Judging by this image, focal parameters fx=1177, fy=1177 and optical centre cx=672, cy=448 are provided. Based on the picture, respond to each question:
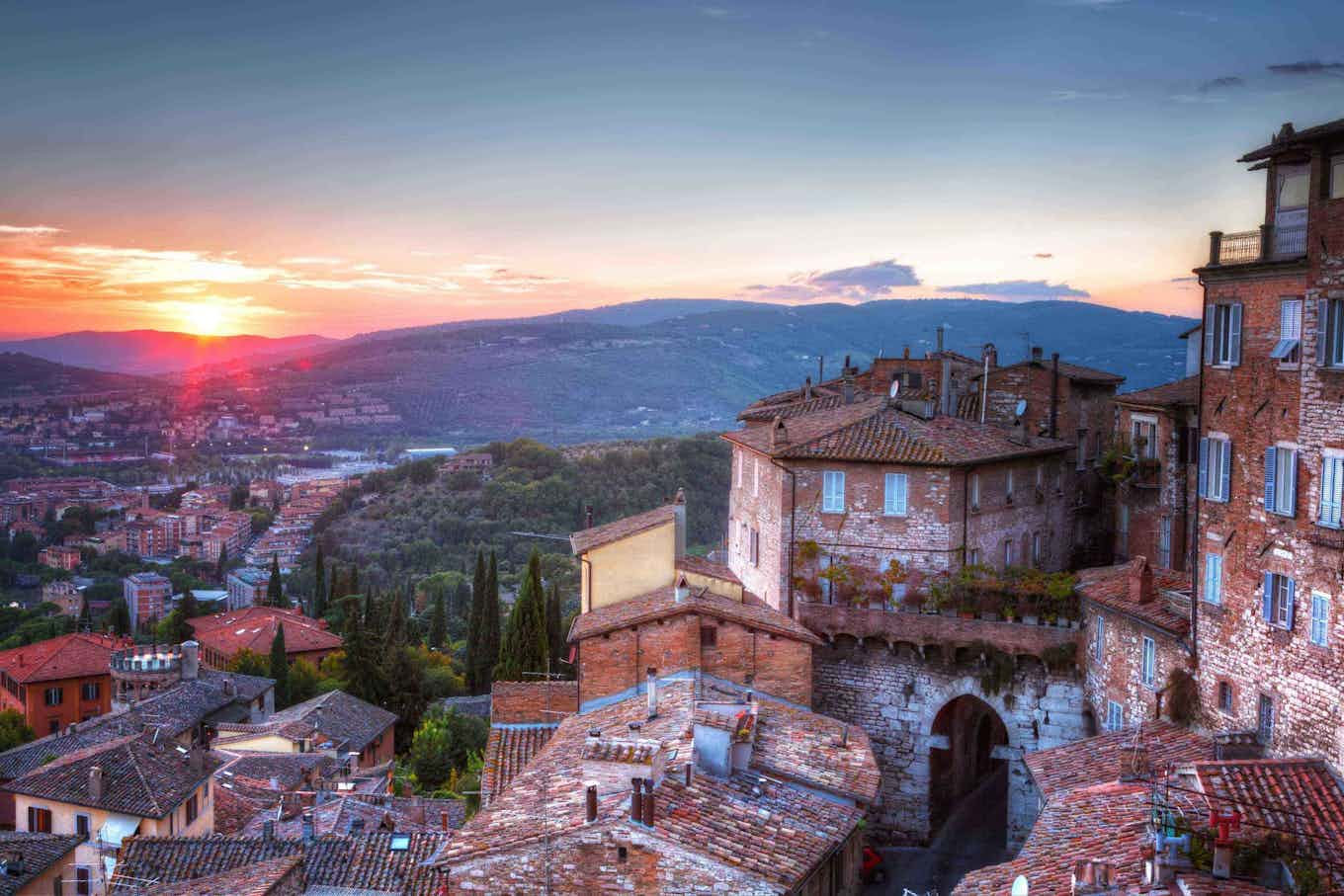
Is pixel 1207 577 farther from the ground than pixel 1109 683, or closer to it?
farther from the ground

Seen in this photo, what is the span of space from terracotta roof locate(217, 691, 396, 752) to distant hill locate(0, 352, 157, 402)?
447 feet

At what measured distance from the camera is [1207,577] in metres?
21.8

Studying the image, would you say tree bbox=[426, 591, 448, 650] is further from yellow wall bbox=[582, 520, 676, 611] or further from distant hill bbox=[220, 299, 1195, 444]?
distant hill bbox=[220, 299, 1195, 444]

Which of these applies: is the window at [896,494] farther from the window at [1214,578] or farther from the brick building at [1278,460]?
the window at [1214,578]

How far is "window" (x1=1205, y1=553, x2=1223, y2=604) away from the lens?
21.5m

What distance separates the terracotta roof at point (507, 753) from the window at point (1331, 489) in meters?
15.3

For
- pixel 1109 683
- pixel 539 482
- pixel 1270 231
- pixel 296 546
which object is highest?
pixel 1270 231

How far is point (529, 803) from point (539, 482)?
9423cm

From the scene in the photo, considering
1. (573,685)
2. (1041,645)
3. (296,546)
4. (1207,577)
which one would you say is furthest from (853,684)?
(296,546)

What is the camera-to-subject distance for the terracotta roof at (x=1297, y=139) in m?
18.6

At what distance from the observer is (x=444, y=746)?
142 feet

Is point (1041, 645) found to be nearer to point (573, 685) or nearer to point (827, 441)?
point (827, 441)

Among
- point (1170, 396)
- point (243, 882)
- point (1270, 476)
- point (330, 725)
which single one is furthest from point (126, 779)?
point (1170, 396)

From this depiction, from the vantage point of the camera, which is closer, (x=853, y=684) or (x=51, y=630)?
(x=853, y=684)
